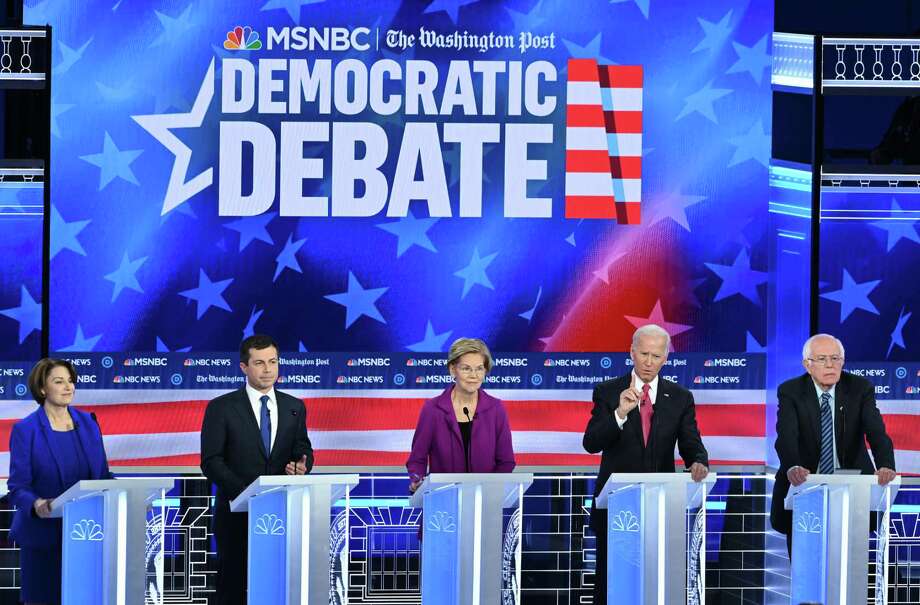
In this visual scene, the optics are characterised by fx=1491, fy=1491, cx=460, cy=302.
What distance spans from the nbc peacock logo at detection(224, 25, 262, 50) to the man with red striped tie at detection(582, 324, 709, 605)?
2736 mm

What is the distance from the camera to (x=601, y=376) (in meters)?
7.75

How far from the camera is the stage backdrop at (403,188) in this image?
7625mm

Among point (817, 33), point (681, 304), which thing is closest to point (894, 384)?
point (681, 304)

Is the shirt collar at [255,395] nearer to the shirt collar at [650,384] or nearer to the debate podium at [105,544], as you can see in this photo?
the debate podium at [105,544]

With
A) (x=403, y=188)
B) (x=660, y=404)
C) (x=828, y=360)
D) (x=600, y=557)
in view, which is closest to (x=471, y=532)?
(x=600, y=557)

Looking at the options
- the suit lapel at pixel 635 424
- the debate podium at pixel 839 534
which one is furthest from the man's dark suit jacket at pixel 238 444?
the debate podium at pixel 839 534

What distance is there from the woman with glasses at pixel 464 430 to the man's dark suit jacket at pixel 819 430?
3.84 feet

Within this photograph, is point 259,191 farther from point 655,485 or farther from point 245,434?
point 655,485

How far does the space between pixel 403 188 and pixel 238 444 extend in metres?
2.13

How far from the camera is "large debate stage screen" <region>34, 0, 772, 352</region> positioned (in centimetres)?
762

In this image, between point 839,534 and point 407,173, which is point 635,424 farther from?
point 407,173

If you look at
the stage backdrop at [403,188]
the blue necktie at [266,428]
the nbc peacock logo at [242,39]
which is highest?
the nbc peacock logo at [242,39]

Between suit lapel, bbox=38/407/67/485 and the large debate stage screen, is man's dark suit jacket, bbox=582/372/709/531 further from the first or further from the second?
suit lapel, bbox=38/407/67/485

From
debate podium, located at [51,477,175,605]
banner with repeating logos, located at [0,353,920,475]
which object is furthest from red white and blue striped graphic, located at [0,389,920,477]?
debate podium, located at [51,477,175,605]
